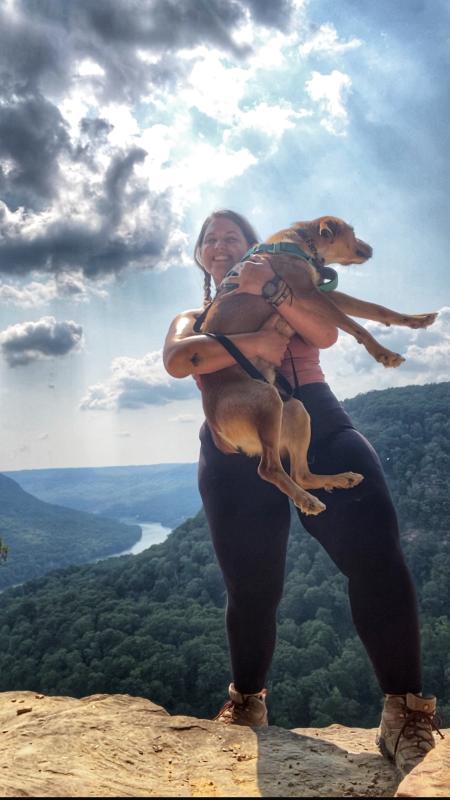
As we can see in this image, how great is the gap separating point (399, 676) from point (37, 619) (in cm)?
4965

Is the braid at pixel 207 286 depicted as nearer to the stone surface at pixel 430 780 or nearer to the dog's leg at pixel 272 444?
the dog's leg at pixel 272 444

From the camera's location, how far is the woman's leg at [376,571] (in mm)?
2793

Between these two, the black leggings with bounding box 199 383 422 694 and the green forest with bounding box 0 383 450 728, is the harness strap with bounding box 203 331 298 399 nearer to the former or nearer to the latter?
the black leggings with bounding box 199 383 422 694

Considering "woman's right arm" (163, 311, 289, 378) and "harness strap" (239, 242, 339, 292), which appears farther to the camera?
"harness strap" (239, 242, 339, 292)

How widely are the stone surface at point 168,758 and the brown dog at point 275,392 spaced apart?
4.06ft

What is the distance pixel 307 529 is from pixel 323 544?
154mm

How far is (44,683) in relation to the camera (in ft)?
117

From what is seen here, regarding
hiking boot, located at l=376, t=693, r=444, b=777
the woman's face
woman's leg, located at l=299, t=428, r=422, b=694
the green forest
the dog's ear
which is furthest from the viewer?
the green forest

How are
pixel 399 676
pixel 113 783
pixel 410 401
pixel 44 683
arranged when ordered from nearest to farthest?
pixel 113 783, pixel 399 676, pixel 44 683, pixel 410 401

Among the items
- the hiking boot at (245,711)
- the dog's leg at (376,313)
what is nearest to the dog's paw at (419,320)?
the dog's leg at (376,313)

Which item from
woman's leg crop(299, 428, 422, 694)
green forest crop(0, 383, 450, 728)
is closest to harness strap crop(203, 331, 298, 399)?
woman's leg crop(299, 428, 422, 694)

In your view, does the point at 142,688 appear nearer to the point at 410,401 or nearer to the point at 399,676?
the point at 399,676

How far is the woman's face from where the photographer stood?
3.83 meters

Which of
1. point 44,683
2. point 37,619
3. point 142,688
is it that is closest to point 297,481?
point 142,688
